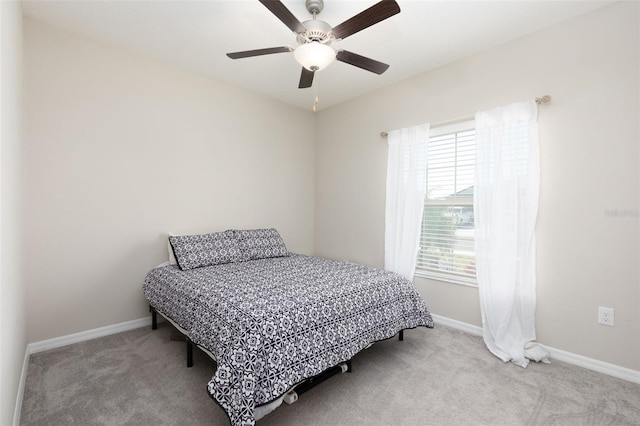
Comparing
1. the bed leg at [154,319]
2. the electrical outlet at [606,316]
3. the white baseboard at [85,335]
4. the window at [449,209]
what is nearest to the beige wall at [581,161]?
the electrical outlet at [606,316]

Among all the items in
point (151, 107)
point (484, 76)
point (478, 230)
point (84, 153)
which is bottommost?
point (478, 230)

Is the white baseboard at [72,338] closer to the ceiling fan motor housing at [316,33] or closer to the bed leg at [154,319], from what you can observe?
the bed leg at [154,319]

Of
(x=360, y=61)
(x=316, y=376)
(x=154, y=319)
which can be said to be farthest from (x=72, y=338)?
(x=360, y=61)

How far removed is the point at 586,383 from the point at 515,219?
120cm

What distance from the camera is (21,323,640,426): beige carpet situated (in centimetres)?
166

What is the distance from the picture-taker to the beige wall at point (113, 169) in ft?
8.01

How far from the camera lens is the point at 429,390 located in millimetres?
1929

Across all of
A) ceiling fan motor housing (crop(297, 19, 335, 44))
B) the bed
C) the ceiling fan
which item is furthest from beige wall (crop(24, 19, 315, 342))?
ceiling fan motor housing (crop(297, 19, 335, 44))

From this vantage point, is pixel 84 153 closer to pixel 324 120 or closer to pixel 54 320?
pixel 54 320

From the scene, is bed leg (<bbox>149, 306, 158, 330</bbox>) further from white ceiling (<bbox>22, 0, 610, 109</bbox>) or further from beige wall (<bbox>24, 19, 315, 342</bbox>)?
white ceiling (<bbox>22, 0, 610, 109</bbox>)

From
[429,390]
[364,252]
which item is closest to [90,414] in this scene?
[429,390]

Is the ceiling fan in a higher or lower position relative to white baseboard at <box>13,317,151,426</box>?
higher

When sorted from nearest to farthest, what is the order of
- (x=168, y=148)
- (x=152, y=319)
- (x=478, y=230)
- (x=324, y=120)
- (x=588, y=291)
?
(x=588, y=291)
(x=478, y=230)
(x=152, y=319)
(x=168, y=148)
(x=324, y=120)

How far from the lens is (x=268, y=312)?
166 cm
